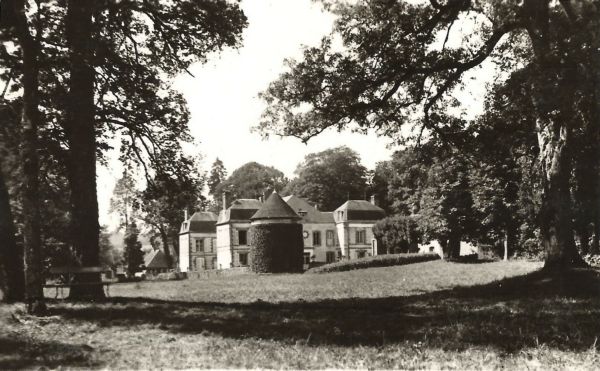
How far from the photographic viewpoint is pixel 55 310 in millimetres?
11000

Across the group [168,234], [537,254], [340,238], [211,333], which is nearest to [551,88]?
[211,333]

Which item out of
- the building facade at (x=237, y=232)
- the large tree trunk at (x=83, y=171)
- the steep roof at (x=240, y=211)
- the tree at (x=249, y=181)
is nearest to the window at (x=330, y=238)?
the steep roof at (x=240, y=211)

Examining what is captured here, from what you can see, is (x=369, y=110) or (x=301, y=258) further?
(x=301, y=258)

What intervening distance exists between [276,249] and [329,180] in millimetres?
47865

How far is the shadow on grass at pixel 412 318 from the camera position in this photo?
836 centimetres

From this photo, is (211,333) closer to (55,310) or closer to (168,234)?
(55,310)

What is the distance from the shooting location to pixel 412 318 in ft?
34.0

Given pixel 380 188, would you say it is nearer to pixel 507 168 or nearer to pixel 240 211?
pixel 240 211

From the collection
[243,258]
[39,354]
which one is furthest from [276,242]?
[39,354]

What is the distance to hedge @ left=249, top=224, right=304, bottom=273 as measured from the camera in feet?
156

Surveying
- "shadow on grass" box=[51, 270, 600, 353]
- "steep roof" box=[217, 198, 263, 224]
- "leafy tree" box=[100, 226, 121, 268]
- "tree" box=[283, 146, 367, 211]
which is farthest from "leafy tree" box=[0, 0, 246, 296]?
"tree" box=[283, 146, 367, 211]

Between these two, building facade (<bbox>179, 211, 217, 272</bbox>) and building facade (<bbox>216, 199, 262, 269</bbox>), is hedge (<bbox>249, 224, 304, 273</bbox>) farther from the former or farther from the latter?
building facade (<bbox>179, 211, 217, 272</bbox>)

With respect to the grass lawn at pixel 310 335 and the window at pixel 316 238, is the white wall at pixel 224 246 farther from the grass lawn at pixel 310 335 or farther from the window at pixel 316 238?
the grass lawn at pixel 310 335

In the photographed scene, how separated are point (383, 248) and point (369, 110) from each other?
46.7 metres
